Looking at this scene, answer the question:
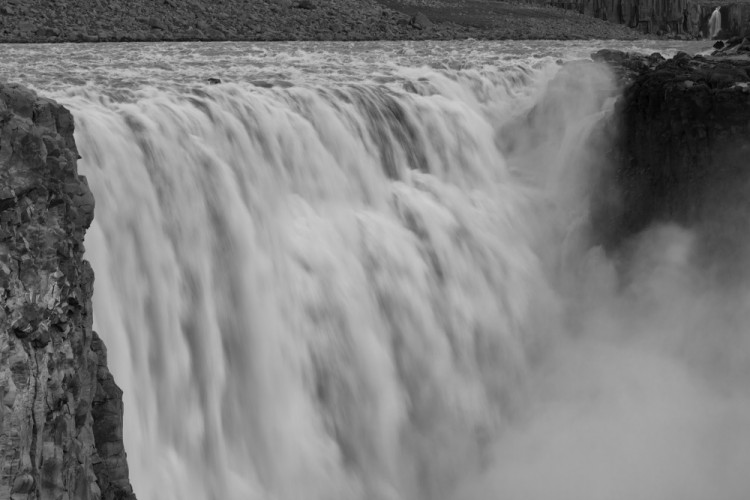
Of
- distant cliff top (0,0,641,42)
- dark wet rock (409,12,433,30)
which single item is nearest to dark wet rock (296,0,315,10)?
distant cliff top (0,0,641,42)

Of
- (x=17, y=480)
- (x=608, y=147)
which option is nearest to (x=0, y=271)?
(x=17, y=480)

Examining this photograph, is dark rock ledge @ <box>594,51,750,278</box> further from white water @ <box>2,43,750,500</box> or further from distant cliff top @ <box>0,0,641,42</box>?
distant cliff top @ <box>0,0,641,42</box>

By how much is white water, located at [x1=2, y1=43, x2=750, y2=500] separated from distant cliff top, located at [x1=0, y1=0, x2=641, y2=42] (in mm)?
17227

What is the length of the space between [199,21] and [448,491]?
1191 inches

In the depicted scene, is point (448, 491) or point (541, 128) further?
point (541, 128)

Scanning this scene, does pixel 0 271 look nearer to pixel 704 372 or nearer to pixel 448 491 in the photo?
pixel 448 491

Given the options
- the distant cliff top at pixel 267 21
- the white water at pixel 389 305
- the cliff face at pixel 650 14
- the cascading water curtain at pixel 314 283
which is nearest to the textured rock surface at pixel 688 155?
the white water at pixel 389 305

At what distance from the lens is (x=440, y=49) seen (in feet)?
112

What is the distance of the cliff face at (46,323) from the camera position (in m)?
7.14

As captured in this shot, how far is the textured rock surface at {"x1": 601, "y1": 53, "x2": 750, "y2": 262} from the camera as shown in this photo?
16578mm

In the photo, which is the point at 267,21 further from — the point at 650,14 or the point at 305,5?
the point at 650,14

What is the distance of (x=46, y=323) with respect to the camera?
24.8 feet

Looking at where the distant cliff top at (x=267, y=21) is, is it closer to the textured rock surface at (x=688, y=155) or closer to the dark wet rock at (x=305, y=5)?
the dark wet rock at (x=305, y=5)

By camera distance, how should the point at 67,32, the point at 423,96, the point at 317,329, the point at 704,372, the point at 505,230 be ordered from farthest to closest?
the point at 67,32 < the point at 423,96 < the point at 505,230 < the point at 704,372 < the point at 317,329
